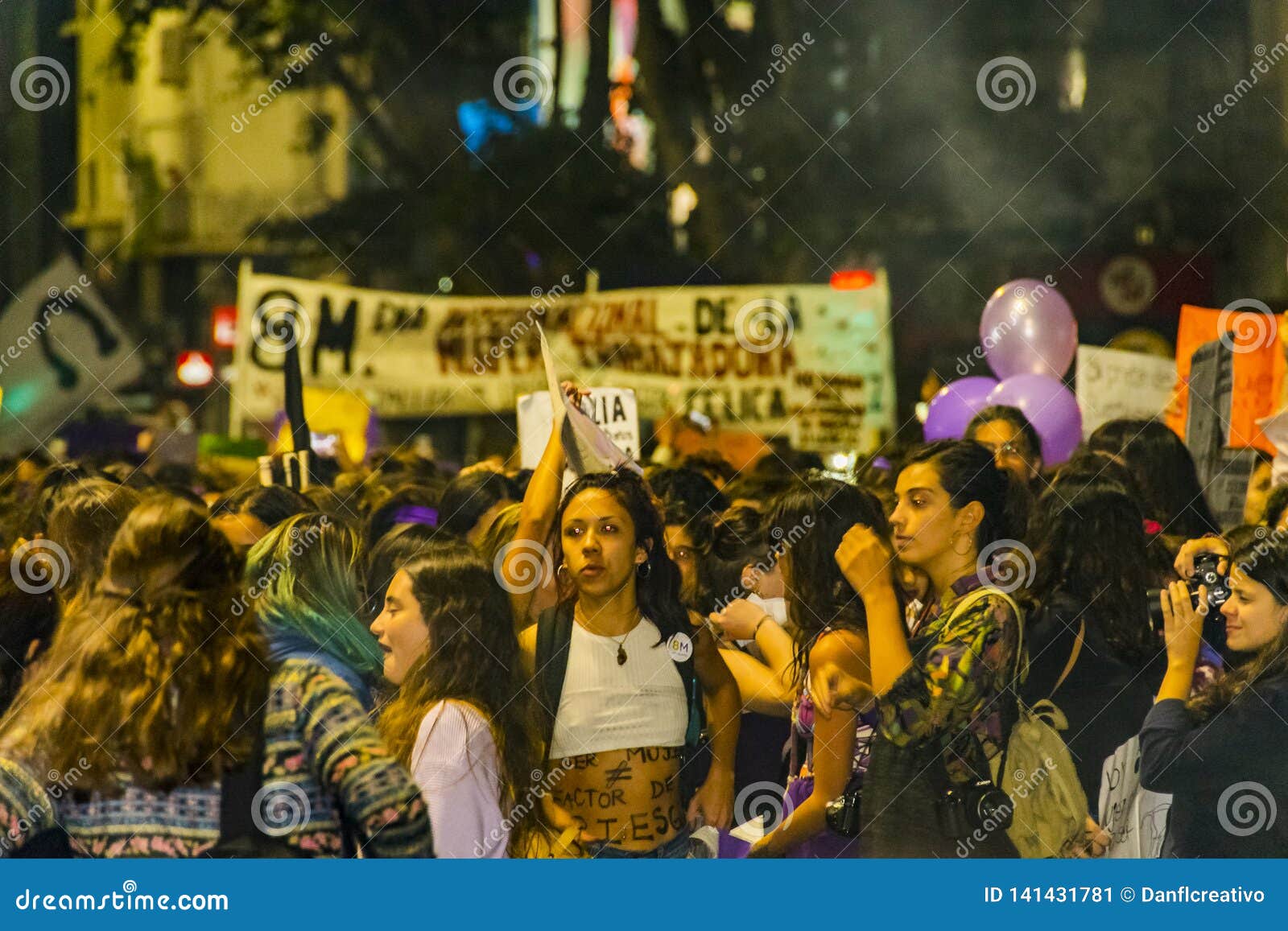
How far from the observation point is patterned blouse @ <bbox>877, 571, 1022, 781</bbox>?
481cm

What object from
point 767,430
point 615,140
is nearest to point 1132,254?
point 615,140

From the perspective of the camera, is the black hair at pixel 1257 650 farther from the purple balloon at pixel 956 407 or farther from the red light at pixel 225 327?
the red light at pixel 225 327

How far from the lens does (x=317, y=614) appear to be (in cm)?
467

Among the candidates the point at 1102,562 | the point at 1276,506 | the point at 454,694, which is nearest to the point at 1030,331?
the point at 1276,506

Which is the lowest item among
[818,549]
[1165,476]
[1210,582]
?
[1210,582]

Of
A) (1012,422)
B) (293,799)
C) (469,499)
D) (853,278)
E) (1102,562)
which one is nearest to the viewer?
(293,799)

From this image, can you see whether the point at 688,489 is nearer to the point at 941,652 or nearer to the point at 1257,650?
the point at 941,652

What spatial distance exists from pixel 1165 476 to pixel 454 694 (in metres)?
2.67

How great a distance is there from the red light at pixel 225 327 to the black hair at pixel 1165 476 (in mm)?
17796

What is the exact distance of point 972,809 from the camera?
4.96m

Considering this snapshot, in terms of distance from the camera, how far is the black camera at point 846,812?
4926mm

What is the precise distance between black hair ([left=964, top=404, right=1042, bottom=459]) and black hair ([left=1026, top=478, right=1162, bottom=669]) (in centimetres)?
132

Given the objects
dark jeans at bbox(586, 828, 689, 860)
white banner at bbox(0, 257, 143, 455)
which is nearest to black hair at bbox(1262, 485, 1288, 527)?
dark jeans at bbox(586, 828, 689, 860)

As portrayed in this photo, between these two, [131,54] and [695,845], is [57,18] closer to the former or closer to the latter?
[131,54]
